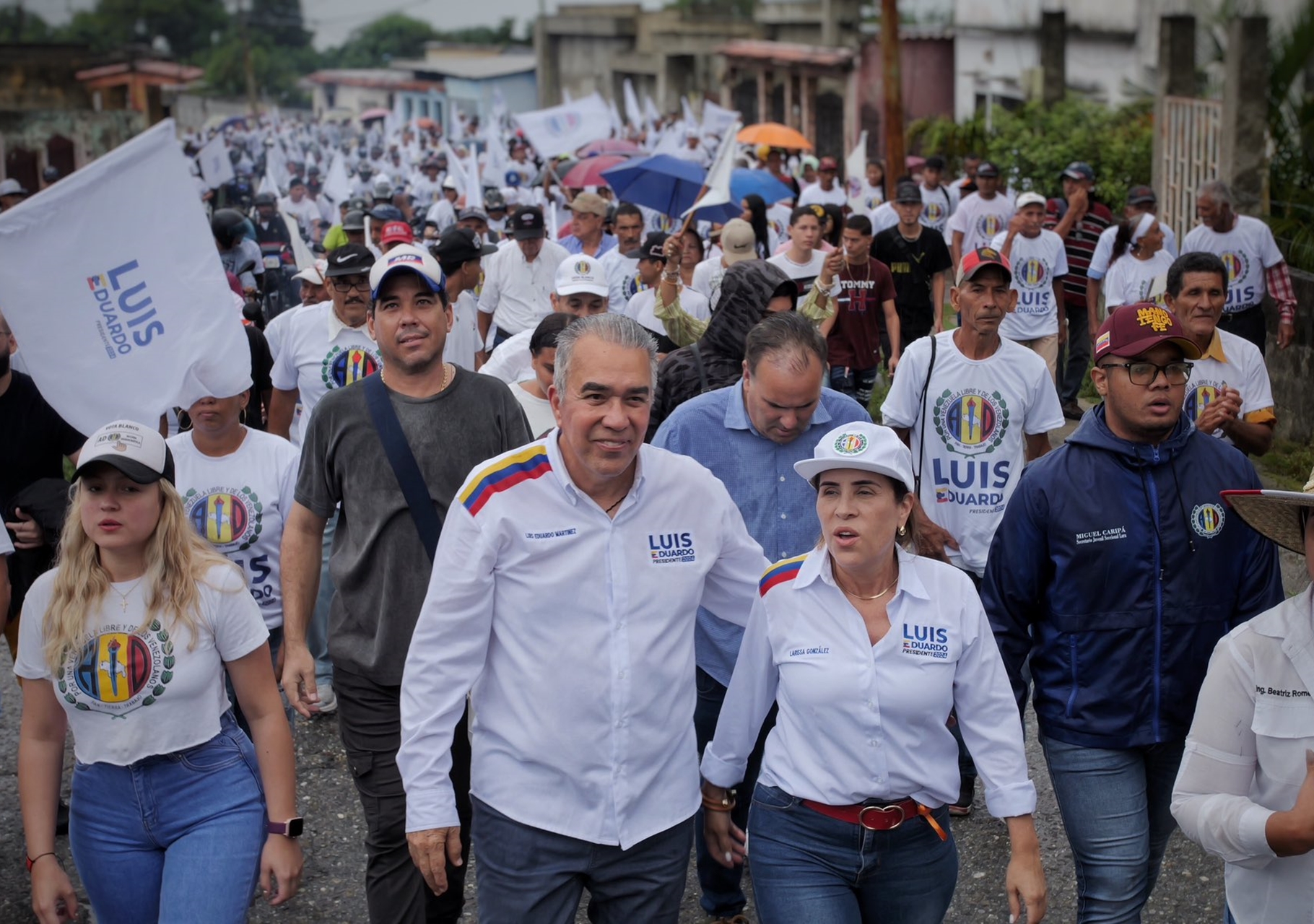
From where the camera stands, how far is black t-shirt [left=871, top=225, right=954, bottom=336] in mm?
12195

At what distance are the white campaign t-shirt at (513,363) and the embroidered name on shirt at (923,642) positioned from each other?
12.4 ft

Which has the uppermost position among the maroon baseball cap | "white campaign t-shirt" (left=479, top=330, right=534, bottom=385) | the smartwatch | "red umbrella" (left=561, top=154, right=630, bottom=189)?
"red umbrella" (left=561, top=154, right=630, bottom=189)

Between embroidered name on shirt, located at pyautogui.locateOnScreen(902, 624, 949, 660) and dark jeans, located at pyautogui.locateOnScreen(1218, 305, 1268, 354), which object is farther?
dark jeans, located at pyautogui.locateOnScreen(1218, 305, 1268, 354)

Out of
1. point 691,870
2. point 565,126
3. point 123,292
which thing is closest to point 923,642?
point 691,870

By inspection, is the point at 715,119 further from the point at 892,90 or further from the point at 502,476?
the point at 502,476

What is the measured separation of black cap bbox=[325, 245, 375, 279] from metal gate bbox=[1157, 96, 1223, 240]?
10.7m

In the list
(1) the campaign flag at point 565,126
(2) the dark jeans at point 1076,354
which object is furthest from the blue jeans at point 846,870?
(1) the campaign flag at point 565,126

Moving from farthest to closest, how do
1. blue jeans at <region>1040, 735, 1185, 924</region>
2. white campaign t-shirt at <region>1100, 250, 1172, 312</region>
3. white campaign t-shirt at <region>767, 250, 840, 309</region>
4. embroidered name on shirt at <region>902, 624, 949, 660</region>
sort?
white campaign t-shirt at <region>1100, 250, 1172, 312</region>, white campaign t-shirt at <region>767, 250, 840, 309</region>, blue jeans at <region>1040, 735, 1185, 924</region>, embroidered name on shirt at <region>902, 624, 949, 660</region>

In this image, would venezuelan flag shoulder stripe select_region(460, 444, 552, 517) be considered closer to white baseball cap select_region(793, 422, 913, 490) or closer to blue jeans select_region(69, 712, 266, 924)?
white baseball cap select_region(793, 422, 913, 490)

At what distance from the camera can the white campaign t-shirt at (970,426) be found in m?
6.00

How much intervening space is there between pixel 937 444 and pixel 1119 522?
199cm

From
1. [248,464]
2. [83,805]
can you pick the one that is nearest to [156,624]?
[83,805]

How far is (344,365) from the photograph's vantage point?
7.05m

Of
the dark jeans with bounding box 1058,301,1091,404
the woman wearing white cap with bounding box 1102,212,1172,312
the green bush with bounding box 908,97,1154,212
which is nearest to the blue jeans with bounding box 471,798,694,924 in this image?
the woman wearing white cap with bounding box 1102,212,1172,312
